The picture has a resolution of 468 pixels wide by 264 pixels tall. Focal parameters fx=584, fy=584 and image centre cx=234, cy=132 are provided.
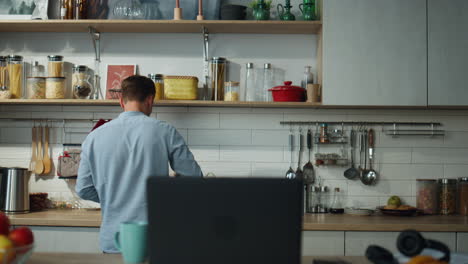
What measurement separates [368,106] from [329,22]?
1.98 ft

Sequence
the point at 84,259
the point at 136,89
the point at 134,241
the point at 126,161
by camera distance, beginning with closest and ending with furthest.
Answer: the point at 134,241, the point at 84,259, the point at 126,161, the point at 136,89

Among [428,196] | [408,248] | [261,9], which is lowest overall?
[428,196]

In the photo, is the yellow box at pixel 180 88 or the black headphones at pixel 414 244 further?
the yellow box at pixel 180 88

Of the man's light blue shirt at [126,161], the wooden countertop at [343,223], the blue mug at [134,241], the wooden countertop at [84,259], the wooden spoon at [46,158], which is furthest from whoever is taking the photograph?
the wooden spoon at [46,158]

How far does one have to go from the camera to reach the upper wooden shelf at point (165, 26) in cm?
383

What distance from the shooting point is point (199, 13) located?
12.9ft

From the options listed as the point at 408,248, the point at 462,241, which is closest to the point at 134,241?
the point at 408,248

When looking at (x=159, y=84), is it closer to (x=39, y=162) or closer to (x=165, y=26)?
(x=165, y=26)

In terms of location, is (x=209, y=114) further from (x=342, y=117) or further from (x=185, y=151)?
(x=185, y=151)

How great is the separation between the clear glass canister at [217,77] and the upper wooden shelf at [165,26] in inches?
8.8

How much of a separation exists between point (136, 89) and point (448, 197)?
226cm

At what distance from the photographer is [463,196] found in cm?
394

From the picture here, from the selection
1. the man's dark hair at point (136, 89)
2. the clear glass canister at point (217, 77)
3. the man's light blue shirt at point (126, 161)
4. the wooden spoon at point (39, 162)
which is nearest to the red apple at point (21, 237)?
the man's light blue shirt at point (126, 161)

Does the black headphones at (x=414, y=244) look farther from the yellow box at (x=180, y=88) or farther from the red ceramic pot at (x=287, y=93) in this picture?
the yellow box at (x=180, y=88)
